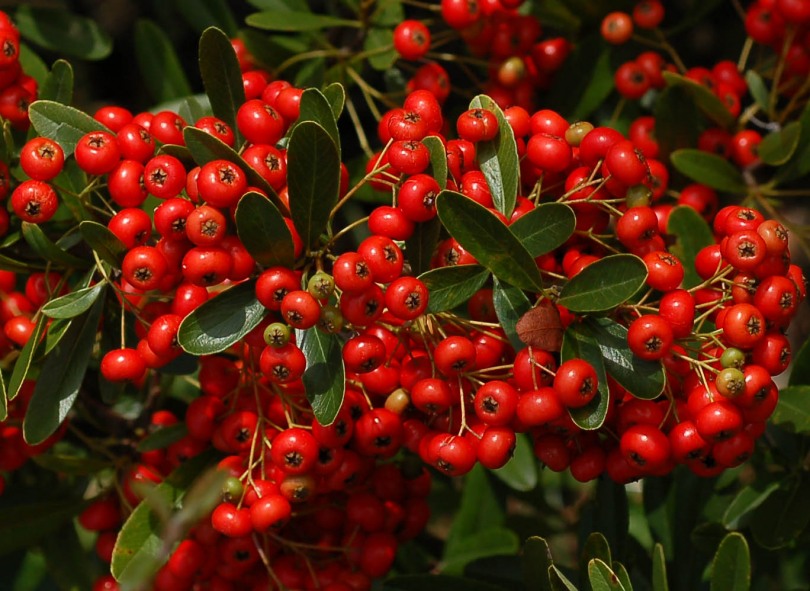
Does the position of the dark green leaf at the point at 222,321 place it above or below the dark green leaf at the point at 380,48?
below

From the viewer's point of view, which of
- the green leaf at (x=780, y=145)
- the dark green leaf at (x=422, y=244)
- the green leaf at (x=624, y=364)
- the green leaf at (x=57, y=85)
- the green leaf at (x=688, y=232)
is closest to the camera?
the green leaf at (x=624, y=364)

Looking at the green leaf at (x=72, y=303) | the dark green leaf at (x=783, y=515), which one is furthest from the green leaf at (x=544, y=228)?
the dark green leaf at (x=783, y=515)

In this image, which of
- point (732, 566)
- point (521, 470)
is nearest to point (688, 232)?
point (732, 566)

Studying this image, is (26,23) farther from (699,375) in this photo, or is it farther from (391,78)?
(699,375)

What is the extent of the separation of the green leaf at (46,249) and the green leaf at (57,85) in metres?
0.49

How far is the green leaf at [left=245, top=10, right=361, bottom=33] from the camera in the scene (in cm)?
304

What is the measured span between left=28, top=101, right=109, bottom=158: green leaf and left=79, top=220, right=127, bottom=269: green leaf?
367mm

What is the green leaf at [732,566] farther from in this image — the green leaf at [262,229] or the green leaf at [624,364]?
the green leaf at [262,229]

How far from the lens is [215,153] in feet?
6.83

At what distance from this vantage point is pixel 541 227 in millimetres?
2113

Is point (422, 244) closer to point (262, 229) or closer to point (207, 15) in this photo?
point (262, 229)

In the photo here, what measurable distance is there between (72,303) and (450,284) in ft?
2.96

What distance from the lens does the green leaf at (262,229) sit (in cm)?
196

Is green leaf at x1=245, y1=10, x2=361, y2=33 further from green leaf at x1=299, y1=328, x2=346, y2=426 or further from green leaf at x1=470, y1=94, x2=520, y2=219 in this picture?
green leaf at x1=299, y1=328, x2=346, y2=426
